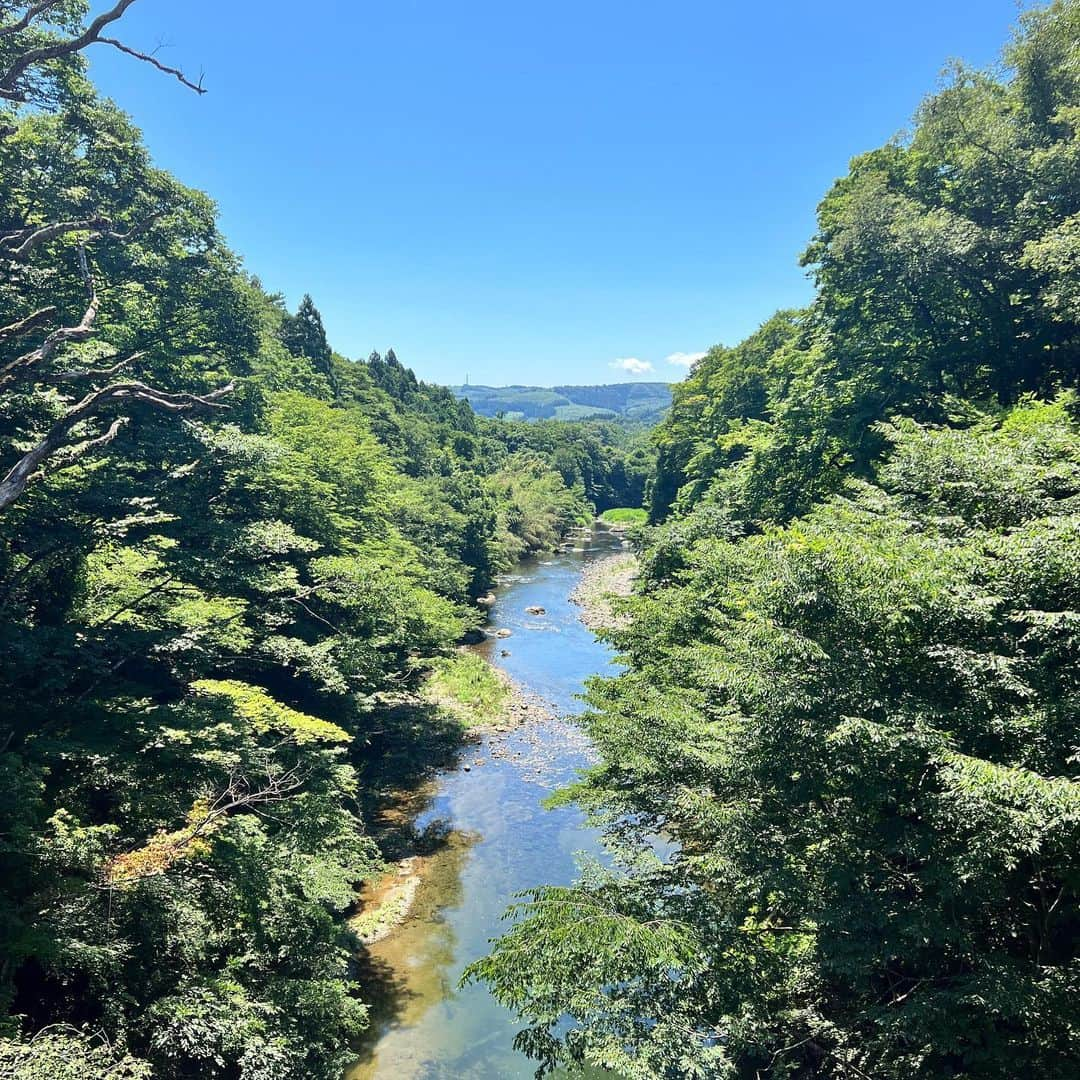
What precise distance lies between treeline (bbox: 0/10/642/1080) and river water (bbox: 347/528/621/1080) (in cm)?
123

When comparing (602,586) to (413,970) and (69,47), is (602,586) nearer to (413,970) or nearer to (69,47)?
(413,970)

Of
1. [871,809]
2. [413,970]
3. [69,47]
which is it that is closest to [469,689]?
[413,970]

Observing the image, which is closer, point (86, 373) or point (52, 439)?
point (52, 439)

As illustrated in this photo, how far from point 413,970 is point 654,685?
376 inches

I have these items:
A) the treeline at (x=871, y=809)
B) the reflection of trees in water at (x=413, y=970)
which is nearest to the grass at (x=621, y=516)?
the reflection of trees in water at (x=413, y=970)

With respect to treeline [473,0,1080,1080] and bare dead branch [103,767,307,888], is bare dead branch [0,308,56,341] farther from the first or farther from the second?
treeline [473,0,1080,1080]

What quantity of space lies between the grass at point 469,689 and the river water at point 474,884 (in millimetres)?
1670

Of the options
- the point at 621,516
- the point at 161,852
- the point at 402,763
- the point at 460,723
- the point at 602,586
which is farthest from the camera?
the point at 621,516

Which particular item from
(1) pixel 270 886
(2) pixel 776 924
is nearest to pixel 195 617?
(1) pixel 270 886

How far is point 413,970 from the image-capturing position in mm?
15109

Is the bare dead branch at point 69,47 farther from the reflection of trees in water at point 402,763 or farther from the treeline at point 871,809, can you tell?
the reflection of trees in water at point 402,763

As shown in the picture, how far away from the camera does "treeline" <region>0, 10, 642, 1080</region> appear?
9078mm

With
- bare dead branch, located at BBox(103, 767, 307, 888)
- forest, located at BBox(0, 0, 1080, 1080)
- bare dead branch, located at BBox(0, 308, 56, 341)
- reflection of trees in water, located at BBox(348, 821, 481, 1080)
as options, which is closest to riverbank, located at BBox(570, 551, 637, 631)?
forest, located at BBox(0, 0, 1080, 1080)

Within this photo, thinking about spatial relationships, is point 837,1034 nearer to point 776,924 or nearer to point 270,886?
point 776,924
